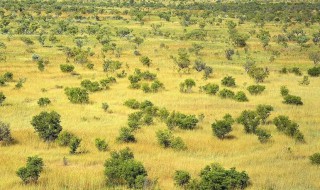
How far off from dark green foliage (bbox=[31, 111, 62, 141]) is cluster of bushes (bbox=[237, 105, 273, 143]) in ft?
41.4

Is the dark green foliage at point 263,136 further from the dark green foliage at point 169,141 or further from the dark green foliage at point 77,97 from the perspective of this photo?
the dark green foliage at point 77,97

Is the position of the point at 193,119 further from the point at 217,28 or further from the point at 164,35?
the point at 217,28

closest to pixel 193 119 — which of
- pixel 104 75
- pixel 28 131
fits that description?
pixel 28 131

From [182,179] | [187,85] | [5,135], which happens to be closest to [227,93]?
[187,85]

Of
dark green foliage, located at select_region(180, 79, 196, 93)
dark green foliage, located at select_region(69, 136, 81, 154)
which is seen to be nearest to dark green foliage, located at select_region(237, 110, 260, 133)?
dark green foliage, located at select_region(69, 136, 81, 154)

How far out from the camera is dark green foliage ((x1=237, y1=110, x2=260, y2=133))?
94.9 ft

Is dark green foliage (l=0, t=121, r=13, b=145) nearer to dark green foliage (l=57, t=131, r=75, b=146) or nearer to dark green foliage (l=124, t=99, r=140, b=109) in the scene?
dark green foliage (l=57, t=131, r=75, b=146)

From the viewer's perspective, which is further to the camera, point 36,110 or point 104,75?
point 104,75

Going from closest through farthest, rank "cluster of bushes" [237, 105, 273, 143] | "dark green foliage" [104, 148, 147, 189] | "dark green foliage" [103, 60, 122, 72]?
"dark green foliage" [104, 148, 147, 189]
"cluster of bushes" [237, 105, 273, 143]
"dark green foliage" [103, 60, 122, 72]

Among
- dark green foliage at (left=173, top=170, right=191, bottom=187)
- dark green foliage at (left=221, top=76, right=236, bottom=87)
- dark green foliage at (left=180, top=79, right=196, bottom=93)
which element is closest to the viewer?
dark green foliage at (left=173, top=170, right=191, bottom=187)

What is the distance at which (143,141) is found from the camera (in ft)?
87.4

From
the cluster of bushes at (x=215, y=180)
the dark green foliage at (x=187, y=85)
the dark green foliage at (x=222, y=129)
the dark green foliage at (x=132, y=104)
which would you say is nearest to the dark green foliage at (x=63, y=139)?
the cluster of bushes at (x=215, y=180)

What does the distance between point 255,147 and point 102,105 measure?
1436 cm

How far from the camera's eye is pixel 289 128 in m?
28.1
